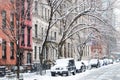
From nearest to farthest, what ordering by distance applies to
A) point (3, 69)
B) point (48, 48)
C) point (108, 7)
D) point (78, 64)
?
point (3, 69) < point (108, 7) < point (78, 64) < point (48, 48)

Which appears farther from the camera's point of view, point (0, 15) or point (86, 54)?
point (86, 54)

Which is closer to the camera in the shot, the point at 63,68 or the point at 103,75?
the point at 63,68

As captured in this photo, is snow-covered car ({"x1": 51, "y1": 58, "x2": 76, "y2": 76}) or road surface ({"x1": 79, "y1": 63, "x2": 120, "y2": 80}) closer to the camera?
road surface ({"x1": 79, "y1": 63, "x2": 120, "y2": 80})

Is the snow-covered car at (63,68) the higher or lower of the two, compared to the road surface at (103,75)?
higher

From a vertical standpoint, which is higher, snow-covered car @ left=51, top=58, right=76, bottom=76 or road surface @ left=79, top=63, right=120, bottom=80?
snow-covered car @ left=51, top=58, right=76, bottom=76

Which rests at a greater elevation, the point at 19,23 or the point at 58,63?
the point at 19,23

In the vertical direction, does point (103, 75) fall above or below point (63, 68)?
below

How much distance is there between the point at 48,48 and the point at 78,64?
14.6 metres

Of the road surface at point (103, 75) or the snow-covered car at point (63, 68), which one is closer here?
the road surface at point (103, 75)

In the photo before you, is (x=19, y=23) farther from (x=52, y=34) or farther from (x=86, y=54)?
(x=86, y=54)

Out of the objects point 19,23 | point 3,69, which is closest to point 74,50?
point 3,69

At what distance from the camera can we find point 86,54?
337ft

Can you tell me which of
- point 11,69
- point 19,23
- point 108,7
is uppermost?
point 108,7

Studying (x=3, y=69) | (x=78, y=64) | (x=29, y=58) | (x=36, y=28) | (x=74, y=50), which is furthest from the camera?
(x=74, y=50)
